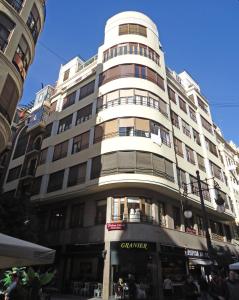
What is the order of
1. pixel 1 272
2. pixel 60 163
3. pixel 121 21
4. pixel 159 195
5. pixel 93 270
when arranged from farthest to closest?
1. pixel 121 21
2. pixel 60 163
3. pixel 159 195
4. pixel 93 270
5. pixel 1 272

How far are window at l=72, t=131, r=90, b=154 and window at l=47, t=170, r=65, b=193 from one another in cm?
A: 237

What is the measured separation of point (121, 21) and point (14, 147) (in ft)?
61.7

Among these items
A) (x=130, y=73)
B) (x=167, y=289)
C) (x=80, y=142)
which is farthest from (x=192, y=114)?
(x=167, y=289)

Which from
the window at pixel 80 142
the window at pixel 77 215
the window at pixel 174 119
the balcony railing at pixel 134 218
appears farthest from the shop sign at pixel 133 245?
the window at pixel 174 119

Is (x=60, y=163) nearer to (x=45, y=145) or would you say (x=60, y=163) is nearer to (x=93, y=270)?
(x=45, y=145)

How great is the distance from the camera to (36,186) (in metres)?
26.6

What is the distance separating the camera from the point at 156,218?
20297 mm

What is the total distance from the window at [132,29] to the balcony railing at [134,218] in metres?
17.6

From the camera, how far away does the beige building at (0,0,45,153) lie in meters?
14.8

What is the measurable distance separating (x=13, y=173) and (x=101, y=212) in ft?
47.2

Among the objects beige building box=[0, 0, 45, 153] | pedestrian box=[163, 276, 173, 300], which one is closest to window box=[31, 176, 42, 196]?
beige building box=[0, 0, 45, 153]

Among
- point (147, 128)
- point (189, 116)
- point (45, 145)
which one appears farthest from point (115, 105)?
point (189, 116)

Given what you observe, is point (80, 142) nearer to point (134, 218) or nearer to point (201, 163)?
point (134, 218)

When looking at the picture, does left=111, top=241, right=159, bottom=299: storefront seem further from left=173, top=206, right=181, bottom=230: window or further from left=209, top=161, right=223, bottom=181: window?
left=209, top=161, right=223, bottom=181: window
